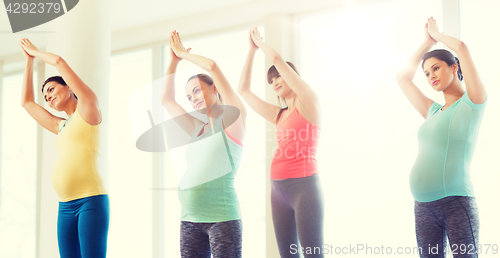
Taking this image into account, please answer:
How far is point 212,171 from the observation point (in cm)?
196

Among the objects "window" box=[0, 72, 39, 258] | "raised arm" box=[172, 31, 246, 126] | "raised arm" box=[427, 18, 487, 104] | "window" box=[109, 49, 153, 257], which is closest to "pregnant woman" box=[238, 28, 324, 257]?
"raised arm" box=[172, 31, 246, 126]

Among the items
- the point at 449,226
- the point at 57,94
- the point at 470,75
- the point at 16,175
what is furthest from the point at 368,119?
the point at 16,175

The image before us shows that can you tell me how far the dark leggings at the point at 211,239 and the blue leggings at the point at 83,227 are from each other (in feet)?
1.38

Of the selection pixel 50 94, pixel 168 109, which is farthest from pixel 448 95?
pixel 50 94

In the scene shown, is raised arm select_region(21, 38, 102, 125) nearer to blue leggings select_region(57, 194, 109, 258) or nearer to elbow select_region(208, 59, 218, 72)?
blue leggings select_region(57, 194, 109, 258)

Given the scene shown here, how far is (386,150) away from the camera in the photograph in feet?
9.10

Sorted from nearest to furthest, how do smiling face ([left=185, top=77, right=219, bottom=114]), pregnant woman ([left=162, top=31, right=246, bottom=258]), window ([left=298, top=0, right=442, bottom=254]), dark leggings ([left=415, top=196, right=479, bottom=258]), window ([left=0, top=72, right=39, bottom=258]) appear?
dark leggings ([left=415, top=196, right=479, bottom=258])
pregnant woman ([left=162, top=31, right=246, bottom=258])
smiling face ([left=185, top=77, right=219, bottom=114])
window ([left=298, top=0, right=442, bottom=254])
window ([left=0, top=72, right=39, bottom=258])

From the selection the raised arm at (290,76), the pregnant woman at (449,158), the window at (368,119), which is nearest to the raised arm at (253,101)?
the raised arm at (290,76)

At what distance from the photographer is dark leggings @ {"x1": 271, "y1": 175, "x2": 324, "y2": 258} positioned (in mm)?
2059

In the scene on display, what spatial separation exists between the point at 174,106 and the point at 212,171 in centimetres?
48

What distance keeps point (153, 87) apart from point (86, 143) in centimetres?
159

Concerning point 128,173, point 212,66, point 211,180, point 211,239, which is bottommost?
point 211,239

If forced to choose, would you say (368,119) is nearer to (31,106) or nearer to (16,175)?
(31,106)

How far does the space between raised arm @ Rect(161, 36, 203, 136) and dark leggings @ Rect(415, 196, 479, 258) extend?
1.18m
